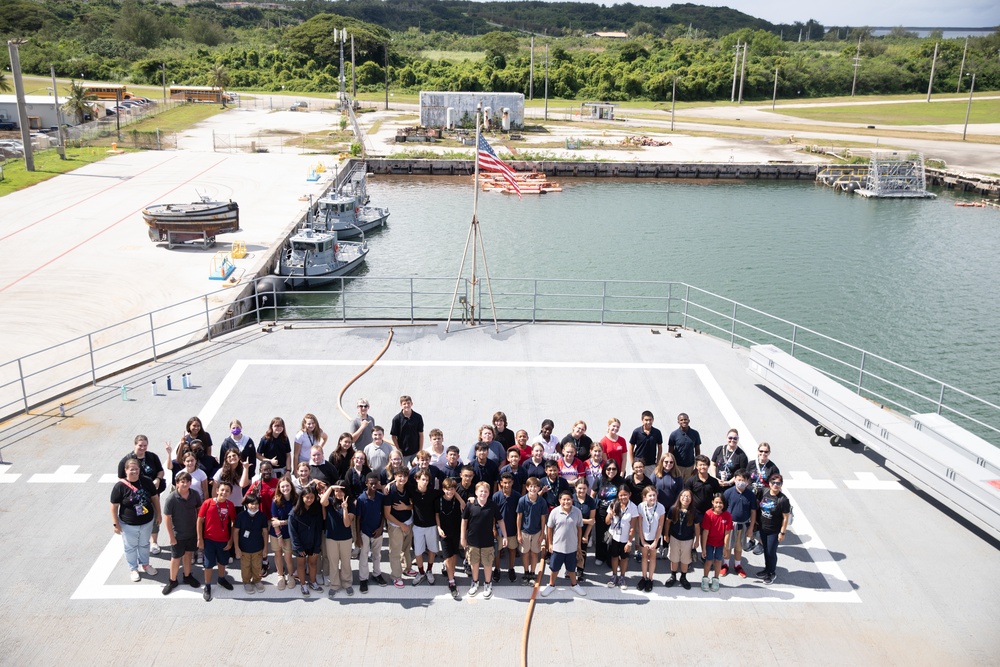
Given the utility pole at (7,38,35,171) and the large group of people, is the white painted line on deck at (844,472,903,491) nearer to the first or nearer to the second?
the large group of people

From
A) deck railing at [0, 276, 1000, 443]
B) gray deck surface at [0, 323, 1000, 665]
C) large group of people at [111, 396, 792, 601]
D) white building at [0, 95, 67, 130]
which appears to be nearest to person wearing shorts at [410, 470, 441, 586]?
large group of people at [111, 396, 792, 601]

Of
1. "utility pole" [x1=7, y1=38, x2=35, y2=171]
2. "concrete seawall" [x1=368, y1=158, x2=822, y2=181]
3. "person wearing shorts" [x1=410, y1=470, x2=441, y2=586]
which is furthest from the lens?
"concrete seawall" [x1=368, y1=158, x2=822, y2=181]

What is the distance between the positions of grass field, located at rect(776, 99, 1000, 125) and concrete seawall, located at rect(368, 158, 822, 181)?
31.4 m

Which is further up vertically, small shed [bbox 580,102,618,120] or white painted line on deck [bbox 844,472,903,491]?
small shed [bbox 580,102,618,120]

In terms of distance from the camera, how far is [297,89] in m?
110

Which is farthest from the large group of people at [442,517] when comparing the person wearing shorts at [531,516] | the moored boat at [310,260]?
the moored boat at [310,260]

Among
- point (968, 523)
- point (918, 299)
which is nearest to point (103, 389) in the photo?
point (968, 523)

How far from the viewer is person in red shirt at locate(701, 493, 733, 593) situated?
9469mm

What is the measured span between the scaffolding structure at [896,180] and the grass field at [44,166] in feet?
168

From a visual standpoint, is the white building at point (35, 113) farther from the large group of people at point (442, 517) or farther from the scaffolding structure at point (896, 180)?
the large group of people at point (442, 517)

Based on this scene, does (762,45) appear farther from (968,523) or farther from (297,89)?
(968,523)

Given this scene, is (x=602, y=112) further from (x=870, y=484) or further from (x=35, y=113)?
(x=870, y=484)

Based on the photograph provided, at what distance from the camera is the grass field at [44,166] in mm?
44812

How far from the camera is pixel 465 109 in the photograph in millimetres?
75438
